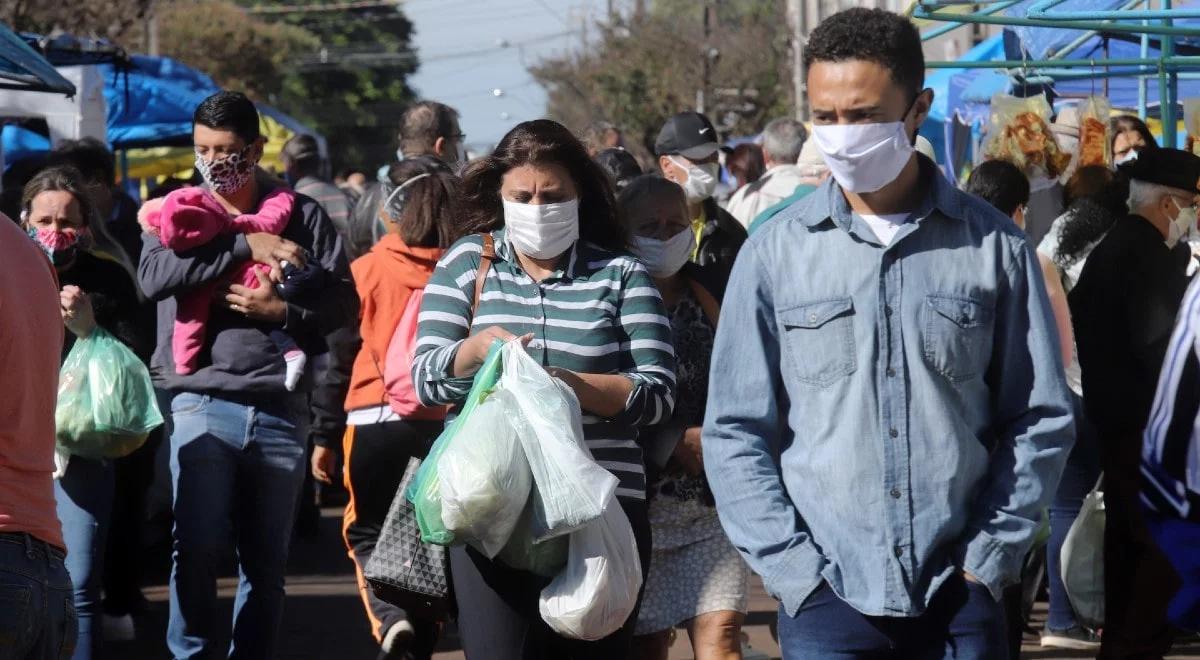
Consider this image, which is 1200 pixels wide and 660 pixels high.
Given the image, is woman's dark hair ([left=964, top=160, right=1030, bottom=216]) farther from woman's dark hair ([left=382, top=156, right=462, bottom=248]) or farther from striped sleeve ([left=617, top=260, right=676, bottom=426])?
striped sleeve ([left=617, top=260, right=676, bottom=426])

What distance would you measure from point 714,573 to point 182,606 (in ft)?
5.54

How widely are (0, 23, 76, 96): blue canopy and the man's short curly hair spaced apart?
4.43 m

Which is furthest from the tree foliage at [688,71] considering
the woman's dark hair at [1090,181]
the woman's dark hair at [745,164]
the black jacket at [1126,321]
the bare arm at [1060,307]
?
the bare arm at [1060,307]

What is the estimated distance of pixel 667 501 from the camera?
543 centimetres

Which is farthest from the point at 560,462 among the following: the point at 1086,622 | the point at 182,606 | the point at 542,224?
the point at 1086,622

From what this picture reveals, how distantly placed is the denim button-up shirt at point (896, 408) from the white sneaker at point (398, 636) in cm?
319

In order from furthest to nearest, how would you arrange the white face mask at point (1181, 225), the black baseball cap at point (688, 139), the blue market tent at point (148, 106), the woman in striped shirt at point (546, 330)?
1. the blue market tent at point (148, 106)
2. the black baseball cap at point (688, 139)
3. the white face mask at point (1181, 225)
4. the woman in striped shirt at point (546, 330)

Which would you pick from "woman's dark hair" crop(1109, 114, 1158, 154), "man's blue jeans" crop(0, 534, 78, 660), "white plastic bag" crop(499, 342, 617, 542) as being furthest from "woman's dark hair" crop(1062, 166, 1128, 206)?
"man's blue jeans" crop(0, 534, 78, 660)

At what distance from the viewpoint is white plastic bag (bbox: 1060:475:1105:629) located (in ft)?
20.8

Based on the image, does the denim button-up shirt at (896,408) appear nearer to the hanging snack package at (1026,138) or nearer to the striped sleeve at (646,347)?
the striped sleeve at (646,347)

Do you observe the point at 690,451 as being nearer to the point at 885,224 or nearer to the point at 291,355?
the point at 291,355

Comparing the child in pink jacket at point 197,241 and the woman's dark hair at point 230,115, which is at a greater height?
the woman's dark hair at point 230,115

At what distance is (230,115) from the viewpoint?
5.78 metres

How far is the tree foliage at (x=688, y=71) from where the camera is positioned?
41.7 m
